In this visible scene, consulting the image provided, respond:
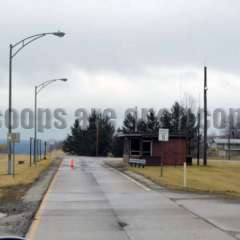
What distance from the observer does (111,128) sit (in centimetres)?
13038

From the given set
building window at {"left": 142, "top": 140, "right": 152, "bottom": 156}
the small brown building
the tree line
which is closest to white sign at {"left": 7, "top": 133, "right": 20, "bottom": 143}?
the small brown building

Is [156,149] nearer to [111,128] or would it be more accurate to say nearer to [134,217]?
[134,217]

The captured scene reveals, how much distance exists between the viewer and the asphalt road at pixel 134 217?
1362 centimetres

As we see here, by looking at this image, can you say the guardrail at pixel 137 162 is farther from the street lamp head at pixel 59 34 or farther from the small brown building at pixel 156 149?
the street lamp head at pixel 59 34

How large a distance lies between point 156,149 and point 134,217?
46990mm

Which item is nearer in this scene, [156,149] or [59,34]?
[59,34]

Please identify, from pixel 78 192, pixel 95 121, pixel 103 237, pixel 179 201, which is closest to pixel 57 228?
pixel 103 237

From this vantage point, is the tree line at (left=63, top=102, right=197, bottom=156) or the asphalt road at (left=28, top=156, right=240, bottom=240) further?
the tree line at (left=63, top=102, right=197, bottom=156)

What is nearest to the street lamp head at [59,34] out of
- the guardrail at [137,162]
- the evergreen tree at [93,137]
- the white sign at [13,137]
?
the white sign at [13,137]

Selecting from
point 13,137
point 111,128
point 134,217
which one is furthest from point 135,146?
point 111,128

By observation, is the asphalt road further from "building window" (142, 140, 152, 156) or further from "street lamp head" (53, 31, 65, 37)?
"building window" (142, 140, 152, 156)

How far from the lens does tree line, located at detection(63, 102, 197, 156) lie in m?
112

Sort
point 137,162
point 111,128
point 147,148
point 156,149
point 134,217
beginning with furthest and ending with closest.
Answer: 1. point 111,128
2. point 147,148
3. point 156,149
4. point 137,162
5. point 134,217

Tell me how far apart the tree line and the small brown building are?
129 feet
